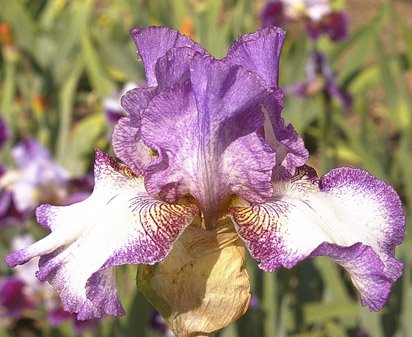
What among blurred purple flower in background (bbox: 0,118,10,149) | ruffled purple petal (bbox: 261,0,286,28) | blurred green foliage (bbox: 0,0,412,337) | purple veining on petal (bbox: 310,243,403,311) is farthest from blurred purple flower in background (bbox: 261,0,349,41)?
purple veining on petal (bbox: 310,243,403,311)

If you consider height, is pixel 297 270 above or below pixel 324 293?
above

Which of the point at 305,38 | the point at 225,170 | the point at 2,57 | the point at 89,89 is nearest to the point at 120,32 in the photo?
the point at 89,89

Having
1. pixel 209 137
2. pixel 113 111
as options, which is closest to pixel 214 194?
pixel 209 137

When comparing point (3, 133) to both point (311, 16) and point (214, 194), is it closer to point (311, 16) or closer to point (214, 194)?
point (311, 16)

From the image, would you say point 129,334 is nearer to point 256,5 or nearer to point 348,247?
point 348,247

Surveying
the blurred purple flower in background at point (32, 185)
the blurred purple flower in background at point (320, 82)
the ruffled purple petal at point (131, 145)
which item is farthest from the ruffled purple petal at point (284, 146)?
the blurred purple flower in background at point (320, 82)

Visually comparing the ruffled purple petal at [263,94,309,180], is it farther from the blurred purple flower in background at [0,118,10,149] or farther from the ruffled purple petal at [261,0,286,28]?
the ruffled purple petal at [261,0,286,28]
